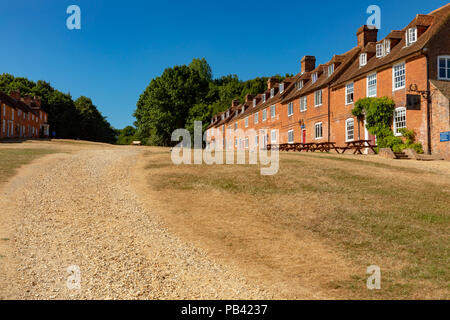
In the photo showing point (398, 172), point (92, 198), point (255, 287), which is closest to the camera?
point (255, 287)

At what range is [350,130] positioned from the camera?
33.1 meters

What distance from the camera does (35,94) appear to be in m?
78.1

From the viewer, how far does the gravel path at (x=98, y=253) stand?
7.34 metres

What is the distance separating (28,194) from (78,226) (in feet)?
15.4

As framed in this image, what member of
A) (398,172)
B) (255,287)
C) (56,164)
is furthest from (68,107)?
(255,287)

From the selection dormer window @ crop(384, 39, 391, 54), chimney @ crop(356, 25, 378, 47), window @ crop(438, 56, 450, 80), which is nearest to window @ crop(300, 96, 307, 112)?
chimney @ crop(356, 25, 378, 47)

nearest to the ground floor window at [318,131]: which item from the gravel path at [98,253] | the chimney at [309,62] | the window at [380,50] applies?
the window at [380,50]

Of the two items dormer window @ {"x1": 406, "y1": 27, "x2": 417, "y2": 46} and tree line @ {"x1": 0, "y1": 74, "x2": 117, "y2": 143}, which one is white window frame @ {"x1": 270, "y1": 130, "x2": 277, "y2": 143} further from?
→ tree line @ {"x1": 0, "y1": 74, "x2": 117, "y2": 143}

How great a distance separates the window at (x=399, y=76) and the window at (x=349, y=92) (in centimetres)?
522

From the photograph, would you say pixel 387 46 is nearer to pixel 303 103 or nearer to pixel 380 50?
Answer: pixel 380 50

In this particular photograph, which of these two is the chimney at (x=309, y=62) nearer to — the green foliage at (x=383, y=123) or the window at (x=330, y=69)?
the window at (x=330, y=69)

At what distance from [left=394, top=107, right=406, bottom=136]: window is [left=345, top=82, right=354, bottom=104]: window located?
560cm

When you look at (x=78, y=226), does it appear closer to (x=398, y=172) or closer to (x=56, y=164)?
(x=56, y=164)

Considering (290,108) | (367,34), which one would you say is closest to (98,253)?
(367,34)
